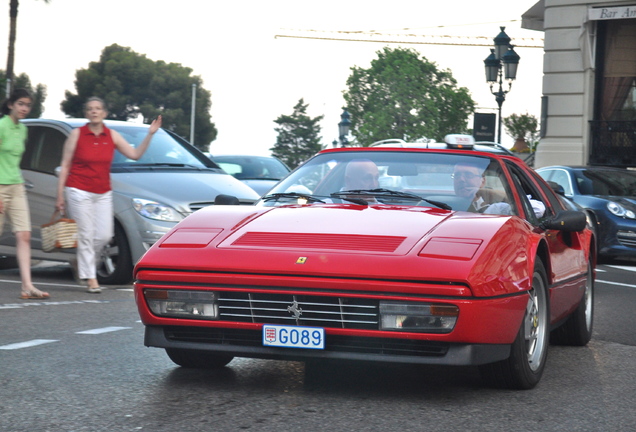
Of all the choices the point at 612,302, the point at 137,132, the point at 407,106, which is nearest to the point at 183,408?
the point at 612,302

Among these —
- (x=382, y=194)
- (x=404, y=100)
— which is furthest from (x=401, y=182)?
(x=404, y=100)

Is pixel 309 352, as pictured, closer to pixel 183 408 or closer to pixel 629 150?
pixel 183 408

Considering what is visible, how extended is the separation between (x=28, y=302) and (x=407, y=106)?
291 ft

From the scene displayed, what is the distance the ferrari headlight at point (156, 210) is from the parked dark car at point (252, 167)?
7.09 metres

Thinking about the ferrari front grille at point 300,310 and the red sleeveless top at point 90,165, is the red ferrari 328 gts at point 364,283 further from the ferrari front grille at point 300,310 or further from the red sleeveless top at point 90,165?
the red sleeveless top at point 90,165

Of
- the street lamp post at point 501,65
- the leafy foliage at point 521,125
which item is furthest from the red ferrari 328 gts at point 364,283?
the leafy foliage at point 521,125

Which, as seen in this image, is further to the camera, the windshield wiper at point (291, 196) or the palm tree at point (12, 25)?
the palm tree at point (12, 25)

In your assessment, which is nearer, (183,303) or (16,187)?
(183,303)

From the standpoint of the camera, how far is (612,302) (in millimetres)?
9945

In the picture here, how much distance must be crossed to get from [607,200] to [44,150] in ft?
25.8

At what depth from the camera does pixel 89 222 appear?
32.0 ft

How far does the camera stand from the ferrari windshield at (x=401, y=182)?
596 cm

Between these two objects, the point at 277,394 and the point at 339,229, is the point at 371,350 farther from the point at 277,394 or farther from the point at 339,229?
the point at 339,229

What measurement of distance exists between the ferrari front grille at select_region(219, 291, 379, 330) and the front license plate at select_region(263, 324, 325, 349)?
1.3 inches
